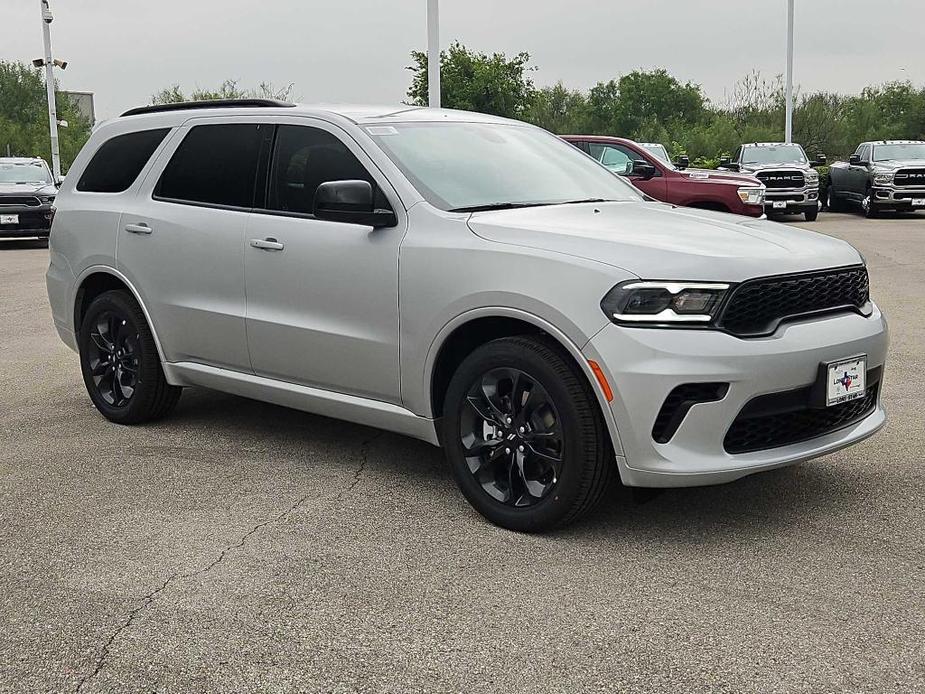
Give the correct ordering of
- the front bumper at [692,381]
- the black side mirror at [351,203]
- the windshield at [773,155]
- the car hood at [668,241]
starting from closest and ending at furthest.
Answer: the front bumper at [692,381]
the car hood at [668,241]
the black side mirror at [351,203]
the windshield at [773,155]

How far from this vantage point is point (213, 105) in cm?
620

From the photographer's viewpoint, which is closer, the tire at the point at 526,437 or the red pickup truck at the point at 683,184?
the tire at the point at 526,437

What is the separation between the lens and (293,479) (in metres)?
5.46

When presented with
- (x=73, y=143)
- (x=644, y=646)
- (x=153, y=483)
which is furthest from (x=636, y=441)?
(x=73, y=143)

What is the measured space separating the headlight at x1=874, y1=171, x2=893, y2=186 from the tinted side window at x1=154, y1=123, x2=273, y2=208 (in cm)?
2205

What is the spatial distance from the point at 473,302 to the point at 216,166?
2062 mm

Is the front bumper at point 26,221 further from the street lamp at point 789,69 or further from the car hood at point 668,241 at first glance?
the street lamp at point 789,69

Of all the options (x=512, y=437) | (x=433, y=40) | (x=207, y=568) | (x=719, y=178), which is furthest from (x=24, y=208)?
(x=512, y=437)

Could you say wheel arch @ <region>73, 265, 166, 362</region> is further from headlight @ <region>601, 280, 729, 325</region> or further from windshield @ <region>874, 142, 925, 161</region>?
windshield @ <region>874, 142, 925, 161</region>

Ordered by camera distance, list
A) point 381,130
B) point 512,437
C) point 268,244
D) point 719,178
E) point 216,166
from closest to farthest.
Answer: point 512,437 → point 381,130 → point 268,244 → point 216,166 → point 719,178

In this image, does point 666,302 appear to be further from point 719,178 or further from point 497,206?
point 719,178

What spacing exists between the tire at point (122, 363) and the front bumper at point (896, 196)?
2195cm

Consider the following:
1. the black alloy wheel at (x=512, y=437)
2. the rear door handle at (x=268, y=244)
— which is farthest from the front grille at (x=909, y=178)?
the black alloy wheel at (x=512, y=437)

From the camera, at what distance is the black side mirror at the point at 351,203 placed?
4867 millimetres
